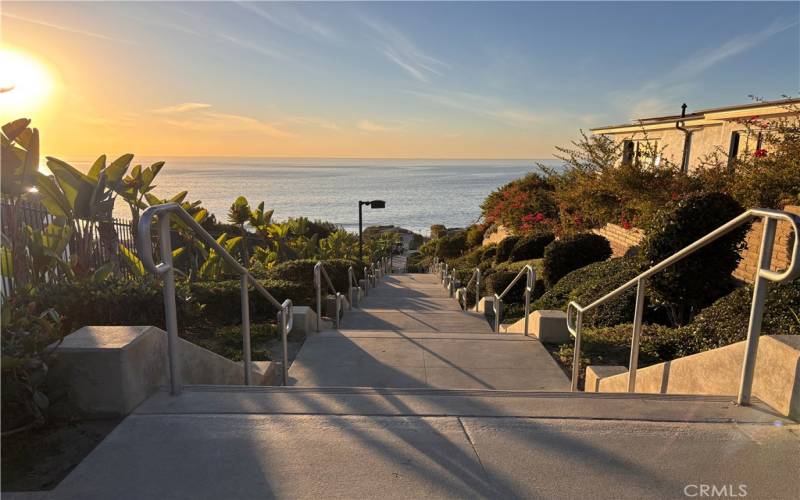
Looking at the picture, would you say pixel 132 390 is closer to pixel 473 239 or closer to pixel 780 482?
pixel 780 482

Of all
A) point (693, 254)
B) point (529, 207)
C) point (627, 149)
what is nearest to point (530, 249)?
point (529, 207)

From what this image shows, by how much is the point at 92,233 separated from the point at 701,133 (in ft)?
62.6

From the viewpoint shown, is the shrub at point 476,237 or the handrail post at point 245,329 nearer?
the handrail post at point 245,329

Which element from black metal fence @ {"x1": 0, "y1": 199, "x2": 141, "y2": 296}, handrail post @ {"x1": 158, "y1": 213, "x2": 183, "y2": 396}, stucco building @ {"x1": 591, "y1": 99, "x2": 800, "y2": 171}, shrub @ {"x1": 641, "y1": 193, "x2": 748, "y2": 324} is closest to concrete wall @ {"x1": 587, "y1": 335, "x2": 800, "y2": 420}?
shrub @ {"x1": 641, "y1": 193, "x2": 748, "y2": 324}

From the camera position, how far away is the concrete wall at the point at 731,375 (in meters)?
2.54

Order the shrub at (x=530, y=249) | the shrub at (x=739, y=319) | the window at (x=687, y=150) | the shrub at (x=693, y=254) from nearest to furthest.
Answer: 1. the shrub at (x=739, y=319)
2. the shrub at (x=693, y=254)
3. the shrub at (x=530, y=249)
4. the window at (x=687, y=150)

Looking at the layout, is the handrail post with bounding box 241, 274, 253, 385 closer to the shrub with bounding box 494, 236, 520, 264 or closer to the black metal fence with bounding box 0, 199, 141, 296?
the black metal fence with bounding box 0, 199, 141, 296

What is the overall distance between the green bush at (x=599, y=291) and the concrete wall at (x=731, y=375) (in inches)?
57.6

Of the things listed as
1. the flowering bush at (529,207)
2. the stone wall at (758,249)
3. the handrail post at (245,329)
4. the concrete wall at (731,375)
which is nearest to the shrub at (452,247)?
the flowering bush at (529,207)

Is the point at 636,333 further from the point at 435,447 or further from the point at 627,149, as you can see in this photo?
the point at 627,149

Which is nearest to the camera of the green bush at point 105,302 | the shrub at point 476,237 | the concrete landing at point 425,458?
the concrete landing at point 425,458

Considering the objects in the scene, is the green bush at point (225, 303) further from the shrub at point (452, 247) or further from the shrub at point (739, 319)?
the shrub at point (452, 247)

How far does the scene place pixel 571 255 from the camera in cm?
1090

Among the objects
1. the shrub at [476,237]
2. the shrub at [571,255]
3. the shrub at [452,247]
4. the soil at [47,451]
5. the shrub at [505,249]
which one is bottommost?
the shrub at [452,247]
